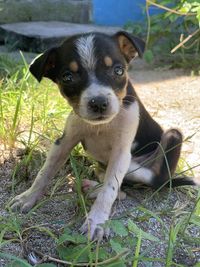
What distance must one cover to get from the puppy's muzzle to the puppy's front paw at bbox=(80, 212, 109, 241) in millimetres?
530

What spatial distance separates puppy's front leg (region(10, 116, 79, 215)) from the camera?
3088 millimetres

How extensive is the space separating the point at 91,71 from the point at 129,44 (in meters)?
0.46

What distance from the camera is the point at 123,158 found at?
3.04 m

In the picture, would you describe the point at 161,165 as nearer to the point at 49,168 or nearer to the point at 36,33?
the point at 49,168

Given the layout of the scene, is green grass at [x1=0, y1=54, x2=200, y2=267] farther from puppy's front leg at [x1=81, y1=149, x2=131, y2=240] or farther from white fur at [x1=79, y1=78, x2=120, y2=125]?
white fur at [x1=79, y1=78, x2=120, y2=125]

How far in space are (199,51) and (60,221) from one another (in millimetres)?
4581

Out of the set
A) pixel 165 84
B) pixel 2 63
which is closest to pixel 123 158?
pixel 2 63

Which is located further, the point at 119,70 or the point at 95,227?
the point at 119,70

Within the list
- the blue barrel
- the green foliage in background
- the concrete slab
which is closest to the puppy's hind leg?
the green foliage in background

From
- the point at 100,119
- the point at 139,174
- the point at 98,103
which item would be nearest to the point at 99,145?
the point at 139,174

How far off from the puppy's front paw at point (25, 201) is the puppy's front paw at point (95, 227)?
0.41m

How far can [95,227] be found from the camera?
273 cm

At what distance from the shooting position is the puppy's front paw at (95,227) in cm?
266

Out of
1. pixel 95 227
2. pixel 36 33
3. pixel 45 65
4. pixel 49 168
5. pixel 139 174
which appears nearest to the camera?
pixel 95 227
